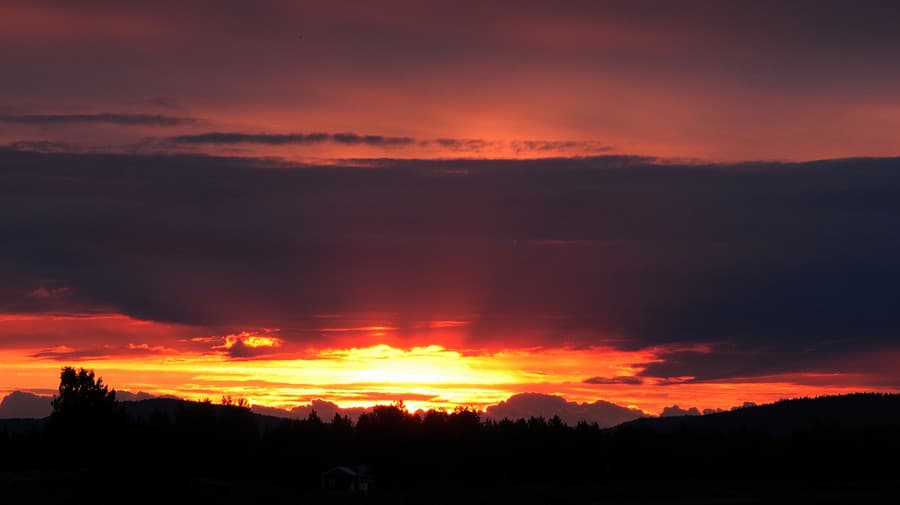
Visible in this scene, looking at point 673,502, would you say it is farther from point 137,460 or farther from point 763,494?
point 137,460

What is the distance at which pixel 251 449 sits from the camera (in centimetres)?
18838

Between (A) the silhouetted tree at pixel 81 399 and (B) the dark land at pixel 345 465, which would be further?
(A) the silhouetted tree at pixel 81 399

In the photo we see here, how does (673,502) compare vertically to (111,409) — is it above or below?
below

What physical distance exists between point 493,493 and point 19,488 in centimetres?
6038

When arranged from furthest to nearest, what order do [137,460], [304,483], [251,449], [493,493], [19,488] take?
[251,449] < [304,483] < [493,493] < [137,460] < [19,488]

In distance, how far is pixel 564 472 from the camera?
634 feet

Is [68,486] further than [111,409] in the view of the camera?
No

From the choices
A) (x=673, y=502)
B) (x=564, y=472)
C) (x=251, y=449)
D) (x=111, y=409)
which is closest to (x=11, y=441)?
(x=111, y=409)

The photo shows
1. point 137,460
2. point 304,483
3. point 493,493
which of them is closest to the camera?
point 137,460

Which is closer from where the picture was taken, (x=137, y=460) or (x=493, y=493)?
(x=137, y=460)

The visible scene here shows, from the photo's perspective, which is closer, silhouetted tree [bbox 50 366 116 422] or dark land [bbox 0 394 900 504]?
dark land [bbox 0 394 900 504]

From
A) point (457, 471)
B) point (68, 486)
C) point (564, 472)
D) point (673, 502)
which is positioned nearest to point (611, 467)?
point (564, 472)

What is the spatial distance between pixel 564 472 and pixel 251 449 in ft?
172

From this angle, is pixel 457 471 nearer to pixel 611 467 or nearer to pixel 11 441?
pixel 611 467
